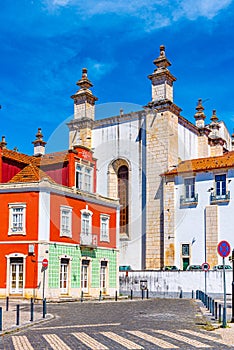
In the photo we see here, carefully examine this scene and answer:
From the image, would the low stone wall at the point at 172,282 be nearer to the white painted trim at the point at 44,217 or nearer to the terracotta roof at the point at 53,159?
the terracotta roof at the point at 53,159

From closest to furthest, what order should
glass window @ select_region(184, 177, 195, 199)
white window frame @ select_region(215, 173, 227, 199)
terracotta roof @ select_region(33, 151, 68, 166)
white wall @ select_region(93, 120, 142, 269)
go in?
terracotta roof @ select_region(33, 151, 68, 166)
white window frame @ select_region(215, 173, 227, 199)
glass window @ select_region(184, 177, 195, 199)
white wall @ select_region(93, 120, 142, 269)

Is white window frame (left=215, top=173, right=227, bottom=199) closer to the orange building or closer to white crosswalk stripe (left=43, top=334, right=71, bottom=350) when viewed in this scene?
the orange building

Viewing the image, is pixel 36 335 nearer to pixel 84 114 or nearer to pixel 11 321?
pixel 11 321

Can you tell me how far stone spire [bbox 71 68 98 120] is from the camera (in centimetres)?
5403

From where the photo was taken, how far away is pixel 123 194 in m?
51.5

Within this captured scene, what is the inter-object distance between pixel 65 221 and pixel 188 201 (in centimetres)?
1401

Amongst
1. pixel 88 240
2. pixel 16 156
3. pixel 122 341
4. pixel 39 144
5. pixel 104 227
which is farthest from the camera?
pixel 39 144

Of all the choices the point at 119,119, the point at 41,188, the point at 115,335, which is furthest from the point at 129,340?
the point at 119,119

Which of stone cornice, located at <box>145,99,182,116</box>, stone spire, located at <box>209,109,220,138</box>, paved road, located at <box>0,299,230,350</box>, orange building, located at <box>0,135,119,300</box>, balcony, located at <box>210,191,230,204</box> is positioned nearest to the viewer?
Answer: paved road, located at <box>0,299,230,350</box>

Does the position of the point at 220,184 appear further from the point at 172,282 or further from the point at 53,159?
the point at 53,159

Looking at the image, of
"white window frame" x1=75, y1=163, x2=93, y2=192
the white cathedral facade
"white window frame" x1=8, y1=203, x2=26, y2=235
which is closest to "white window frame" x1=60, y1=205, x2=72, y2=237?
"white window frame" x1=8, y1=203, x2=26, y2=235

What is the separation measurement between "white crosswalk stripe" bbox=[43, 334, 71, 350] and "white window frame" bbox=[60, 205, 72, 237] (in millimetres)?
19760

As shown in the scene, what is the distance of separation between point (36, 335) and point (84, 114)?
4047cm

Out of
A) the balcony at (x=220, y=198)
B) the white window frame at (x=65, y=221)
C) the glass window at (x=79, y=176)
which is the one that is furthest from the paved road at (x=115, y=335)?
the balcony at (x=220, y=198)
